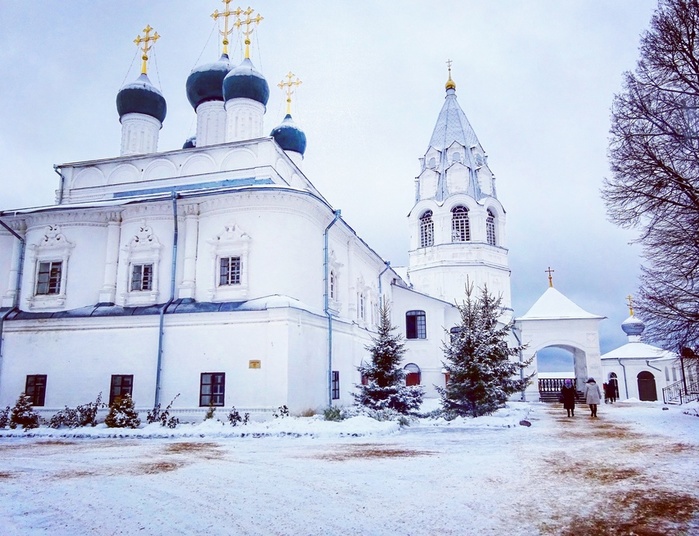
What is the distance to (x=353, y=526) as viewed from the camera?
516cm

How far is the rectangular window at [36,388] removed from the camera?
16609mm

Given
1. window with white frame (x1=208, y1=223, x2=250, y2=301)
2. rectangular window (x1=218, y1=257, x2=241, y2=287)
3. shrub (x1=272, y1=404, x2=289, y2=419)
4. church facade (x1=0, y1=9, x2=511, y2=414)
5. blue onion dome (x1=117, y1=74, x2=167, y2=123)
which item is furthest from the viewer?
blue onion dome (x1=117, y1=74, x2=167, y2=123)

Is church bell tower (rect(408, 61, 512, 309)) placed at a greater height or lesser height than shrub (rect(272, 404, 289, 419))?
greater

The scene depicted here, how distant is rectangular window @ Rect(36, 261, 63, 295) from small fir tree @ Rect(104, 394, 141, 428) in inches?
210

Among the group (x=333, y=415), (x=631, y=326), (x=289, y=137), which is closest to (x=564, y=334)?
(x=631, y=326)

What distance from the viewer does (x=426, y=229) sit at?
38.7 metres

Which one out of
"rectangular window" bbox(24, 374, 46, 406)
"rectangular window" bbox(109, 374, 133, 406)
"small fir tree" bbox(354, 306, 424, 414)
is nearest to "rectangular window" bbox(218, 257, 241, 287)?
"rectangular window" bbox(109, 374, 133, 406)

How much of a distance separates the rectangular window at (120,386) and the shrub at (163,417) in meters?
1.21

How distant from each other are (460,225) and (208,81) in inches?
814

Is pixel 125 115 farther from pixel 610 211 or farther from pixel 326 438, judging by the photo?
pixel 610 211

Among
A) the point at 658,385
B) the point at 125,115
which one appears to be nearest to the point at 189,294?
the point at 125,115

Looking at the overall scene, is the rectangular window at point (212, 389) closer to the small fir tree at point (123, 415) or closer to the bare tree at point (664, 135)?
the small fir tree at point (123, 415)

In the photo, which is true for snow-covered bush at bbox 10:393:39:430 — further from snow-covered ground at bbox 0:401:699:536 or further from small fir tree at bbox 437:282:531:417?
small fir tree at bbox 437:282:531:417

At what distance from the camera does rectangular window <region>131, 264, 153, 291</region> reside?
57.6ft
